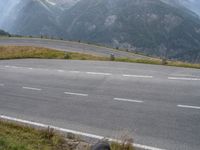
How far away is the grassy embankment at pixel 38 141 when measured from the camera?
820 centimetres

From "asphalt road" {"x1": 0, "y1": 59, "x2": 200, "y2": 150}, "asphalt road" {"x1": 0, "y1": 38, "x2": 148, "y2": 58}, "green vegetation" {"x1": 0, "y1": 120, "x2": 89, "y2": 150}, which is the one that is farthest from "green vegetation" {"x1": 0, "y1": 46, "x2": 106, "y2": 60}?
"green vegetation" {"x1": 0, "y1": 120, "x2": 89, "y2": 150}

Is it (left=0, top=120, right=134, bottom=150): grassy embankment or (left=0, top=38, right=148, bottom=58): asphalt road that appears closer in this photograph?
(left=0, top=120, right=134, bottom=150): grassy embankment

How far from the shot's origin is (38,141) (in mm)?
9000

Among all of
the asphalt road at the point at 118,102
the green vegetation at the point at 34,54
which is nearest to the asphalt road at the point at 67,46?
the green vegetation at the point at 34,54

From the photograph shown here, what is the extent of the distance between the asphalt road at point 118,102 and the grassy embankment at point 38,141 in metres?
1.08

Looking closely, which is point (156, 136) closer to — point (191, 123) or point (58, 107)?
point (191, 123)

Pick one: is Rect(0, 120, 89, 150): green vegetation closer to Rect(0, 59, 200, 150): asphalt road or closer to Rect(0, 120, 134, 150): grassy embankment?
Rect(0, 120, 134, 150): grassy embankment

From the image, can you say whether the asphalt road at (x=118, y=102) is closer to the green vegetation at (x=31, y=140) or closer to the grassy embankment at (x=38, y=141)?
the grassy embankment at (x=38, y=141)

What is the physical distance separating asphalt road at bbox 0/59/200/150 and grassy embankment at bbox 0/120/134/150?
1.08 m

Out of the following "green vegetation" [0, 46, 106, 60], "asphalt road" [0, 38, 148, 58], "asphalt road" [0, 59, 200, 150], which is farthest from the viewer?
"asphalt road" [0, 38, 148, 58]

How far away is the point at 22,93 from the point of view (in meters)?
17.2

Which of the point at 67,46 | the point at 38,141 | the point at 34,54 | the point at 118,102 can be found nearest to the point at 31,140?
the point at 38,141

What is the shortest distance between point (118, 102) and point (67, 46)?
168 ft

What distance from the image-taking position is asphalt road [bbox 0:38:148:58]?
195ft
